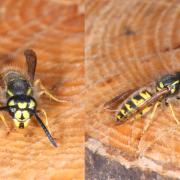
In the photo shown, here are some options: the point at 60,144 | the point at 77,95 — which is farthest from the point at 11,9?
the point at 60,144

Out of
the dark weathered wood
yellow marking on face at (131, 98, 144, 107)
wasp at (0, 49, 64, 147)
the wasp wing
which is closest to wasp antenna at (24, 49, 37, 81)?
wasp at (0, 49, 64, 147)

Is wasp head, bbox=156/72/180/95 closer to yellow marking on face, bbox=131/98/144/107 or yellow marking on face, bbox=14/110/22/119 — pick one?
yellow marking on face, bbox=131/98/144/107

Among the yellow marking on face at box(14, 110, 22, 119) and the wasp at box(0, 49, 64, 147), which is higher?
the wasp at box(0, 49, 64, 147)

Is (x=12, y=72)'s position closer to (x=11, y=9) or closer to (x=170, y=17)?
(x=11, y=9)

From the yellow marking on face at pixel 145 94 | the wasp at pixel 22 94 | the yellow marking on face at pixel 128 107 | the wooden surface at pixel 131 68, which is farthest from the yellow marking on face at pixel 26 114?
the yellow marking on face at pixel 145 94

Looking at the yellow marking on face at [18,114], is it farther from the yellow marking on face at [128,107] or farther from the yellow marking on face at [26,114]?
the yellow marking on face at [128,107]

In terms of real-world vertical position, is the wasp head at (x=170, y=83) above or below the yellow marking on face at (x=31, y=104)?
above

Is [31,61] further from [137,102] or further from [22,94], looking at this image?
[137,102]
